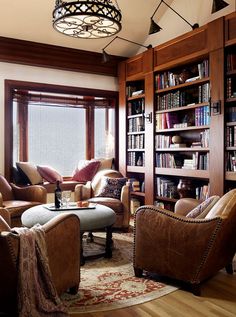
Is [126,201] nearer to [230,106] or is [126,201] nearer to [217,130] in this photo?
[217,130]

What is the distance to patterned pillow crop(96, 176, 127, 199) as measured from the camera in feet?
15.8

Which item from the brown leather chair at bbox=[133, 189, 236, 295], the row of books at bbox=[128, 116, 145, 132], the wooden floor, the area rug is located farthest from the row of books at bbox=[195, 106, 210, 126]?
the wooden floor

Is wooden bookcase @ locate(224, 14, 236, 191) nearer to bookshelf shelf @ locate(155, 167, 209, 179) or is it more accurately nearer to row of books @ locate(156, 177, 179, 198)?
bookshelf shelf @ locate(155, 167, 209, 179)

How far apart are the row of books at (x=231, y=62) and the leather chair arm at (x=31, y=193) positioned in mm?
2910

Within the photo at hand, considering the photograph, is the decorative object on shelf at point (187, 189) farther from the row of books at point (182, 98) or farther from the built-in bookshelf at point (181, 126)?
the row of books at point (182, 98)

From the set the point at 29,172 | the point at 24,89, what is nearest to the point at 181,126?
the point at 29,172

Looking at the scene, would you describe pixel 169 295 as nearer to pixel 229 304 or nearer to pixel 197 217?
Answer: pixel 229 304

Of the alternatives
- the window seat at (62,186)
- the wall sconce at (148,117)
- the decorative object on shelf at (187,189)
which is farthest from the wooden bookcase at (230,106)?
the window seat at (62,186)

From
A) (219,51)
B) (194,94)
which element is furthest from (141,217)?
(194,94)

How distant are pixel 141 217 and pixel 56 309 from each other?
3.46 ft

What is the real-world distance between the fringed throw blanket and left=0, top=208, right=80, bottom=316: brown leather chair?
0.16 feet

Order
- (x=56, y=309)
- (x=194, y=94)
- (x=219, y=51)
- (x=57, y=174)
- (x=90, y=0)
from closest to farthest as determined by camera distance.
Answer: (x=56, y=309)
(x=90, y=0)
(x=219, y=51)
(x=194, y=94)
(x=57, y=174)

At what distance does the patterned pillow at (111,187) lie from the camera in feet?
15.8

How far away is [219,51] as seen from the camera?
3.97 meters
